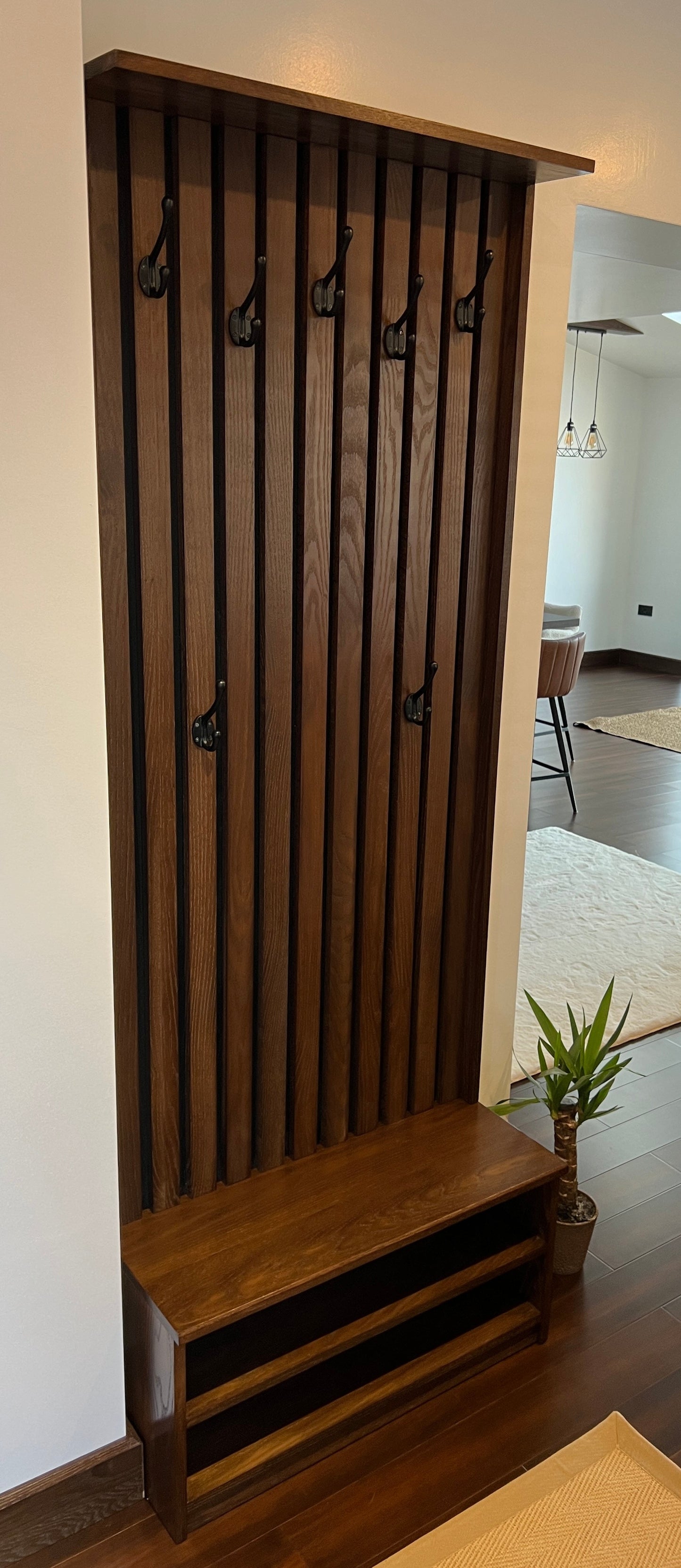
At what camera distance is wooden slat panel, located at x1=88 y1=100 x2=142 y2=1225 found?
61.7 inches

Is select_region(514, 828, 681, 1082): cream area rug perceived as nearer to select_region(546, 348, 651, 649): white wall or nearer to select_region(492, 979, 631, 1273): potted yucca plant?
select_region(492, 979, 631, 1273): potted yucca plant

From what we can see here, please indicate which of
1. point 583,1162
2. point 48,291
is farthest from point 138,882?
point 583,1162

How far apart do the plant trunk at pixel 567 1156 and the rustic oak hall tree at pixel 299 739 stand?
16 cm

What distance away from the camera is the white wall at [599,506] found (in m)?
9.02

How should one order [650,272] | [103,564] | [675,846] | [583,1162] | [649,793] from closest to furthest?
[103,564] < [583,1162] < [650,272] < [675,846] < [649,793]

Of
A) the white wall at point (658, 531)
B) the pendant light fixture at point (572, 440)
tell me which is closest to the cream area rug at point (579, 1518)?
the pendant light fixture at point (572, 440)

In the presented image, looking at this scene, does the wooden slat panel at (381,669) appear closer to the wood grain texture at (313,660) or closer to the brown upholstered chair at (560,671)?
the wood grain texture at (313,660)

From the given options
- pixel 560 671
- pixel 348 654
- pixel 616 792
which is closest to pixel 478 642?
pixel 348 654

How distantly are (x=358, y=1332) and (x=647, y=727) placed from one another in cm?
605

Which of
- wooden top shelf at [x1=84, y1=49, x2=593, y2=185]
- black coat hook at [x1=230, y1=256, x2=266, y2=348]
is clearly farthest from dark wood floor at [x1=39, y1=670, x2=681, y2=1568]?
wooden top shelf at [x1=84, y1=49, x2=593, y2=185]

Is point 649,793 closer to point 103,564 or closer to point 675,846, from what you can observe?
point 675,846

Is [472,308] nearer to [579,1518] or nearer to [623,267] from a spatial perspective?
[623,267]

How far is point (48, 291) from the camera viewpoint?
134cm

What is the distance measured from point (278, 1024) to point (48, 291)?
4.04 feet
